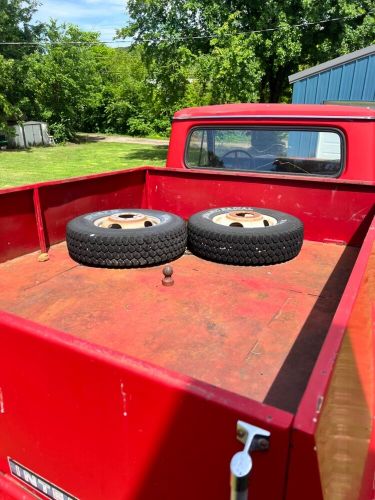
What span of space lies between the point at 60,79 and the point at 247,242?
1996 cm

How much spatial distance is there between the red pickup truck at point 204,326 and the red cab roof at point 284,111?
0.05ft

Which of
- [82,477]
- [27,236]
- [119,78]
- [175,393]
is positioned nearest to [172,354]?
[82,477]

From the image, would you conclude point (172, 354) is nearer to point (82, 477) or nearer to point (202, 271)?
point (82, 477)

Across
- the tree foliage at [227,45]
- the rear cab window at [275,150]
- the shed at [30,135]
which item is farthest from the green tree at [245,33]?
the shed at [30,135]

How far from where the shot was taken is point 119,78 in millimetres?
30438

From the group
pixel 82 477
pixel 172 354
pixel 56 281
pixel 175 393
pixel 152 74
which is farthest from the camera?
pixel 152 74

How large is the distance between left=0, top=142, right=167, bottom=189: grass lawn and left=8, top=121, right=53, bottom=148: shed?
Answer: 887 millimetres

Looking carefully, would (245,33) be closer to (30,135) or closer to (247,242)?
(247,242)

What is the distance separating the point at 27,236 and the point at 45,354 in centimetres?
183

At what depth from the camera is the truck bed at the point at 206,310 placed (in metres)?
1.67

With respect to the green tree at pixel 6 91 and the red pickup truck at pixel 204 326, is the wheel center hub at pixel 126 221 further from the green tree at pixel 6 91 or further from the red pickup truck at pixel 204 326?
the green tree at pixel 6 91

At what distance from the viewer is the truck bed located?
167 centimetres

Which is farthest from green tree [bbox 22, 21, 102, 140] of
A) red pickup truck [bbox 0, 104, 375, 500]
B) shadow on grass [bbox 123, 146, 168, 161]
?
red pickup truck [bbox 0, 104, 375, 500]

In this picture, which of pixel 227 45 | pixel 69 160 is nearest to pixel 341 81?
pixel 227 45
